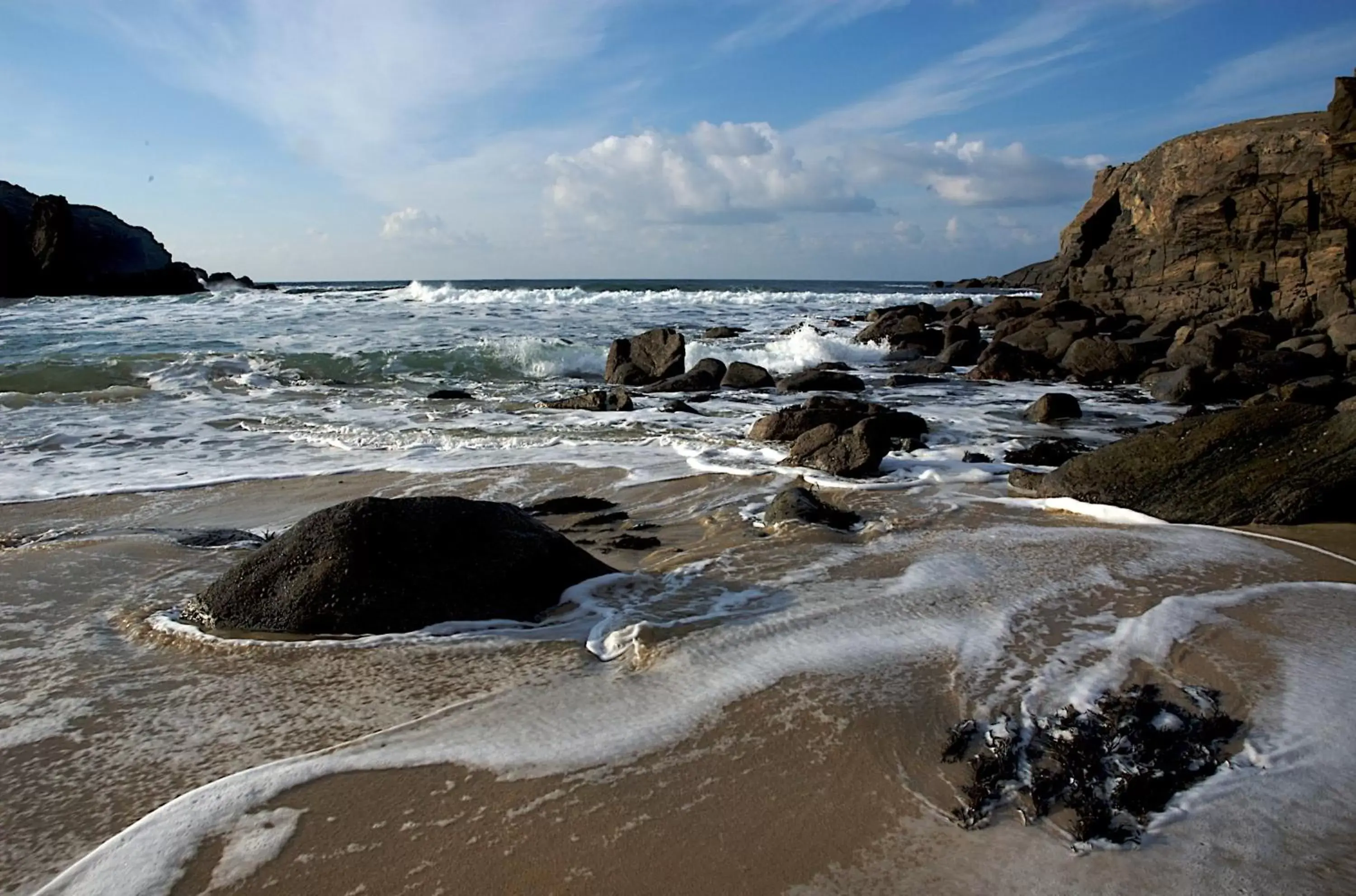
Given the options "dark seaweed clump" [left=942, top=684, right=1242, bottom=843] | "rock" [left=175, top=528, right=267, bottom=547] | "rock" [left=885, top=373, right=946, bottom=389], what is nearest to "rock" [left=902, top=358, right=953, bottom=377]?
"rock" [left=885, top=373, right=946, bottom=389]

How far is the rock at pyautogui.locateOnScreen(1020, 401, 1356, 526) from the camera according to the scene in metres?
4.75

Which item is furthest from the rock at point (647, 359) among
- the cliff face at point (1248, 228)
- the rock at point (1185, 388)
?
the cliff face at point (1248, 228)

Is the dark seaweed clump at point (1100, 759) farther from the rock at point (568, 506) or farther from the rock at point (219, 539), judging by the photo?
the rock at point (219, 539)

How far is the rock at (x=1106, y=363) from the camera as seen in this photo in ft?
42.7

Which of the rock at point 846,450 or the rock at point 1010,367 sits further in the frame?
the rock at point 1010,367

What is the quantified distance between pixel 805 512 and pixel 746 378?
306 inches

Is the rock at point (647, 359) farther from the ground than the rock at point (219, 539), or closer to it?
farther from the ground

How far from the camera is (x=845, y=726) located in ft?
8.30

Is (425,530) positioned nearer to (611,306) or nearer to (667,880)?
(667,880)

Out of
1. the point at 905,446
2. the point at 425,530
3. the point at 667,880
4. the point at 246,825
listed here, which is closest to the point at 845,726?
the point at 667,880

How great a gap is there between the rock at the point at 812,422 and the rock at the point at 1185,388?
15.8 ft

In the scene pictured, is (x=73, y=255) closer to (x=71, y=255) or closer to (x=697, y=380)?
(x=71, y=255)

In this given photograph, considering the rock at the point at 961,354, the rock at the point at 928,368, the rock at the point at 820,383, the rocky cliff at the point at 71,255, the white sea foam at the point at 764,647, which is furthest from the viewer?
the rocky cliff at the point at 71,255

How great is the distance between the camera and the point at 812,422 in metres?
7.73
